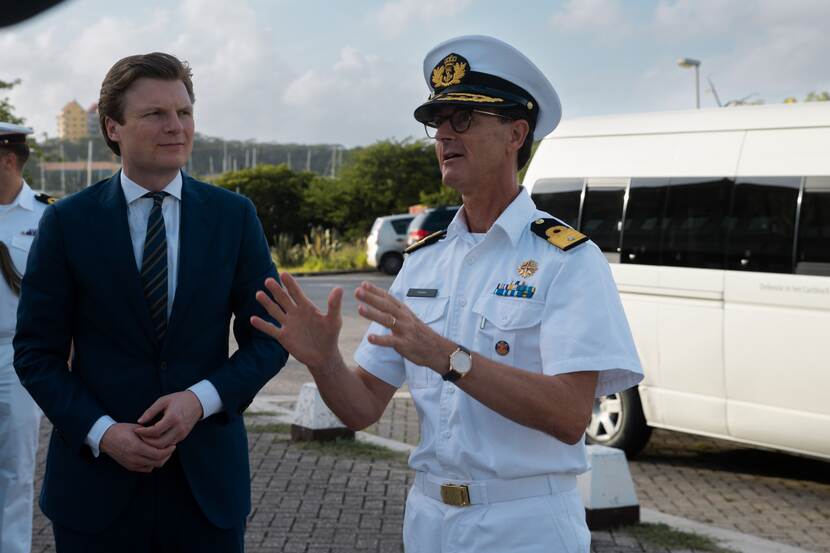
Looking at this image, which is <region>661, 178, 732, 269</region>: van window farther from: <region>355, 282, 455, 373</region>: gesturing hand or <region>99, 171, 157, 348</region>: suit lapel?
<region>355, 282, 455, 373</region>: gesturing hand

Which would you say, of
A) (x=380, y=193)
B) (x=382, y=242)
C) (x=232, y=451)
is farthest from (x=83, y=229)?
(x=380, y=193)

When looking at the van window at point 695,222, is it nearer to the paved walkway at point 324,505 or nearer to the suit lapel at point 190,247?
the paved walkway at point 324,505

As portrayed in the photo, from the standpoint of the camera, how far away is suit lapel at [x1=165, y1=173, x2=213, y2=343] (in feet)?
9.87

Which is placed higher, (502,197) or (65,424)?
(502,197)

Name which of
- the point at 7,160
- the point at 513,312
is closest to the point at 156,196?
the point at 513,312

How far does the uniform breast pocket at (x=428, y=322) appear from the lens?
2.65 metres

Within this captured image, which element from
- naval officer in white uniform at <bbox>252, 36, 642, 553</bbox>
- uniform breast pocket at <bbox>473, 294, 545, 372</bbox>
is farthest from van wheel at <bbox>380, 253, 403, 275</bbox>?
uniform breast pocket at <bbox>473, 294, 545, 372</bbox>

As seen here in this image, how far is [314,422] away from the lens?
8508mm

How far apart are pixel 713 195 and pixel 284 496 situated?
351cm

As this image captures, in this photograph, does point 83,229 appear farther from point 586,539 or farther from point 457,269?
point 586,539

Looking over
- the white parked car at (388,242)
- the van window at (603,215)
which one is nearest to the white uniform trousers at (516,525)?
the van window at (603,215)

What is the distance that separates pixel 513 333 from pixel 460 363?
297mm

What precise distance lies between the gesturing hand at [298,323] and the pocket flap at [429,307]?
26cm

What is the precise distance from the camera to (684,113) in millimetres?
7824
